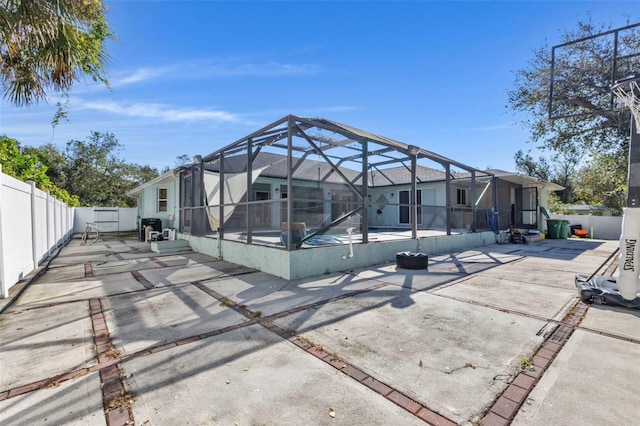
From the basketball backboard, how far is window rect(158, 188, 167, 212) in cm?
1665

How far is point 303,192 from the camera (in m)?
8.05

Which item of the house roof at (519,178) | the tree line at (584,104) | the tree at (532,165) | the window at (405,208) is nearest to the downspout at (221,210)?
the window at (405,208)

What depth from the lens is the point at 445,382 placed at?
2.24 meters

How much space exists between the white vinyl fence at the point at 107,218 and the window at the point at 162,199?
345 inches

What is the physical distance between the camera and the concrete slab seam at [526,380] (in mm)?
1862

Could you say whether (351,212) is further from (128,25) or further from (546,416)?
(128,25)

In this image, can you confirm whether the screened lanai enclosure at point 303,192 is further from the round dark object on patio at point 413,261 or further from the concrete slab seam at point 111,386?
the concrete slab seam at point 111,386

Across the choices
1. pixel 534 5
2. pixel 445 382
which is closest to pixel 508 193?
pixel 534 5

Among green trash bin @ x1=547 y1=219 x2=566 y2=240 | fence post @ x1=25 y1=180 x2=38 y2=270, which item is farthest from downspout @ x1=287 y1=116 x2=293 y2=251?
green trash bin @ x1=547 y1=219 x2=566 y2=240

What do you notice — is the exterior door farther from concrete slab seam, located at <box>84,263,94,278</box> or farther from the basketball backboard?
concrete slab seam, located at <box>84,263,94,278</box>

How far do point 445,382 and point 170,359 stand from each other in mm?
2398

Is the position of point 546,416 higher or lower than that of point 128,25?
lower

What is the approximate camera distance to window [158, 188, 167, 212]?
45.9 ft

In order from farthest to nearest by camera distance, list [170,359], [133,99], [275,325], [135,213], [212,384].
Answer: [135,213] → [133,99] → [275,325] → [170,359] → [212,384]
